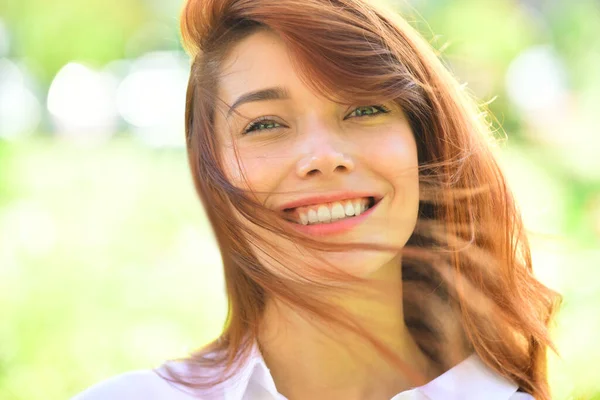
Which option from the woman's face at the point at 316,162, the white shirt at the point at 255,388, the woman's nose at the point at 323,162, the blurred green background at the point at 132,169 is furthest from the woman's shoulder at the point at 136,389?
the blurred green background at the point at 132,169

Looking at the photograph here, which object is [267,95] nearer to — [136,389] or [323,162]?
[323,162]

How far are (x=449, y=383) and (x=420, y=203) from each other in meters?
0.36

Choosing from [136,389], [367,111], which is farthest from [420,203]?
[136,389]

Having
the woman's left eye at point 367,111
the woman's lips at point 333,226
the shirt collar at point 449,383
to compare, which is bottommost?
the shirt collar at point 449,383

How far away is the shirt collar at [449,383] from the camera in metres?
1.43

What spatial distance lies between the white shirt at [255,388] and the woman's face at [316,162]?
0.22 metres

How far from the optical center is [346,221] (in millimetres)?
1403

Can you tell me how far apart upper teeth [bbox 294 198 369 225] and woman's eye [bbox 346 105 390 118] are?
16 cm

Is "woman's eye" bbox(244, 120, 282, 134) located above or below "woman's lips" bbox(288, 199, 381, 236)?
above

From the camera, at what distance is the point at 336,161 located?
1.37 meters

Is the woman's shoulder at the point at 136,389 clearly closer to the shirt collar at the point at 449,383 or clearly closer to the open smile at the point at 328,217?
the shirt collar at the point at 449,383

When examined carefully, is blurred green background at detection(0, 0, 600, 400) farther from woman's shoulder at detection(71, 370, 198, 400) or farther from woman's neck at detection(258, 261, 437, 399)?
woman's shoulder at detection(71, 370, 198, 400)

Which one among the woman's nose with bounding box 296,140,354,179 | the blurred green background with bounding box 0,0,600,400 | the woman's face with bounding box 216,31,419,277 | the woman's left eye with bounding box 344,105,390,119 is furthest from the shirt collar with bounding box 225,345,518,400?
the blurred green background with bounding box 0,0,600,400

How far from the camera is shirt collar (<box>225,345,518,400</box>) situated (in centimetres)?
143
